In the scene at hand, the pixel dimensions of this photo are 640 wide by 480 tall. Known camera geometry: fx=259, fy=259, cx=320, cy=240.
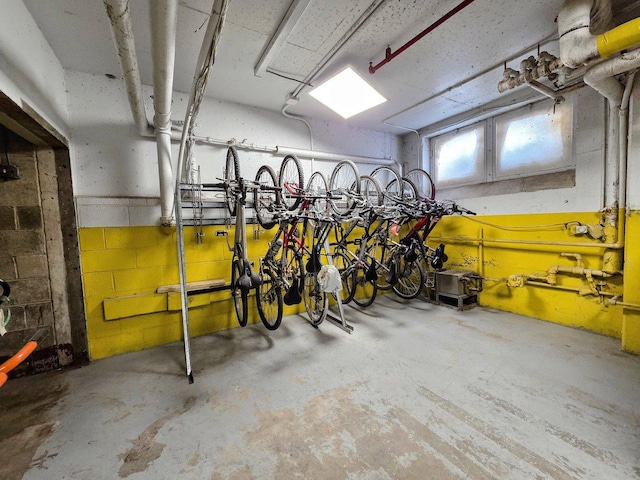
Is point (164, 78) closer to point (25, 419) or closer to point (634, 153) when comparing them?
point (25, 419)

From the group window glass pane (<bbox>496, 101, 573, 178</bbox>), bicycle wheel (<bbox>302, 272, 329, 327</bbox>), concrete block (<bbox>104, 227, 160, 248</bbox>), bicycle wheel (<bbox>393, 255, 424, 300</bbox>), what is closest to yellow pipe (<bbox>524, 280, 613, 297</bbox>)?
bicycle wheel (<bbox>393, 255, 424, 300</bbox>)

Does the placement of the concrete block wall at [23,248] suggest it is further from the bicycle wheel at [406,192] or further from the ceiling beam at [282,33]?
the bicycle wheel at [406,192]

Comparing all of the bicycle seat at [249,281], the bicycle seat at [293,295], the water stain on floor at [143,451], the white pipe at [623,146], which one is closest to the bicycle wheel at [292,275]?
the bicycle seat at [293,295]

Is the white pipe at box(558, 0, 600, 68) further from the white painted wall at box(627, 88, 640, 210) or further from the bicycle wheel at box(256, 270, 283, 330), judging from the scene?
the bicycle wheel at box(256, 270, 283, 330)

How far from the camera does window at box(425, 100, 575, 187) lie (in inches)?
115

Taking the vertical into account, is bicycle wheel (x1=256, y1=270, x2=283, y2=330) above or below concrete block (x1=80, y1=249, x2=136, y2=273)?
below

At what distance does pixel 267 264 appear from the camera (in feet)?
8.38

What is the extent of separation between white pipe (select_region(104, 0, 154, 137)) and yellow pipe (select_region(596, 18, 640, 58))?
2501mm

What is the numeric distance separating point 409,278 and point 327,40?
10.0ft

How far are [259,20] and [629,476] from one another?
3330 millimetres

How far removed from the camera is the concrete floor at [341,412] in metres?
1.29

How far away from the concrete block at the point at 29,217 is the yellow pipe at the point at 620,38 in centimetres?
416

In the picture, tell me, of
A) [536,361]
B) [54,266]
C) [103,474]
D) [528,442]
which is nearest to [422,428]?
[528,442]

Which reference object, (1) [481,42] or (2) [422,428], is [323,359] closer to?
(2) [422,428]
